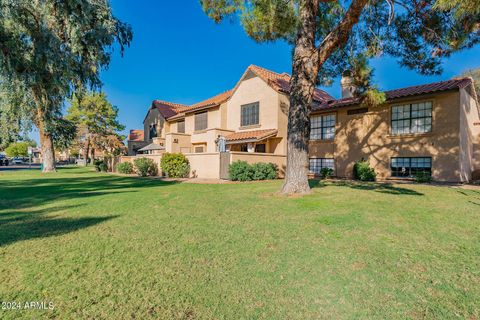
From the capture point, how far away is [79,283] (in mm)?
3287

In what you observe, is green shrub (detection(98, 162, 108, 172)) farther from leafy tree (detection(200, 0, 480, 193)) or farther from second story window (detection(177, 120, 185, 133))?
leafy tree (detection(200, 0, 480, 193))

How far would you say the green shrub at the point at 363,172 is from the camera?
17250mm

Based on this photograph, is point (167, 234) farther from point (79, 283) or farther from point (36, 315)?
point (36, 315)

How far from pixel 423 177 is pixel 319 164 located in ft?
23.9

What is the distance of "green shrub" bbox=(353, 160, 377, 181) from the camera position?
17.2 meters

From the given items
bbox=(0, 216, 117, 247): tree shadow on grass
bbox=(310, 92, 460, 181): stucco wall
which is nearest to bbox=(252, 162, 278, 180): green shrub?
bbox=(310, 92, 460, 181): stucco wall

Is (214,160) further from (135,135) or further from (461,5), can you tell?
(135,135)

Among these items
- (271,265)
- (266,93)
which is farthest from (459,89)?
(271,265)

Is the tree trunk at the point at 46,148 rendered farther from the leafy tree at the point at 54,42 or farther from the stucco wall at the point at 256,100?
the stucco wall at the point at 256,100

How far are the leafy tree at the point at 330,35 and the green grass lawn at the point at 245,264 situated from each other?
15.2ft

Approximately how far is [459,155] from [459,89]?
146 inches

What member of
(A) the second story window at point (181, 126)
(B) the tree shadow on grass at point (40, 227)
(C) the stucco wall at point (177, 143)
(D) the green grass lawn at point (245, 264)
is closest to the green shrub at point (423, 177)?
(D) the green grass lawn at point (245, 264)

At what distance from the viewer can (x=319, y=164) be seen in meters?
21.2

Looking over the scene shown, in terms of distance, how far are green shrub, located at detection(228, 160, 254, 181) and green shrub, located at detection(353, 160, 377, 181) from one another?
7.24m
